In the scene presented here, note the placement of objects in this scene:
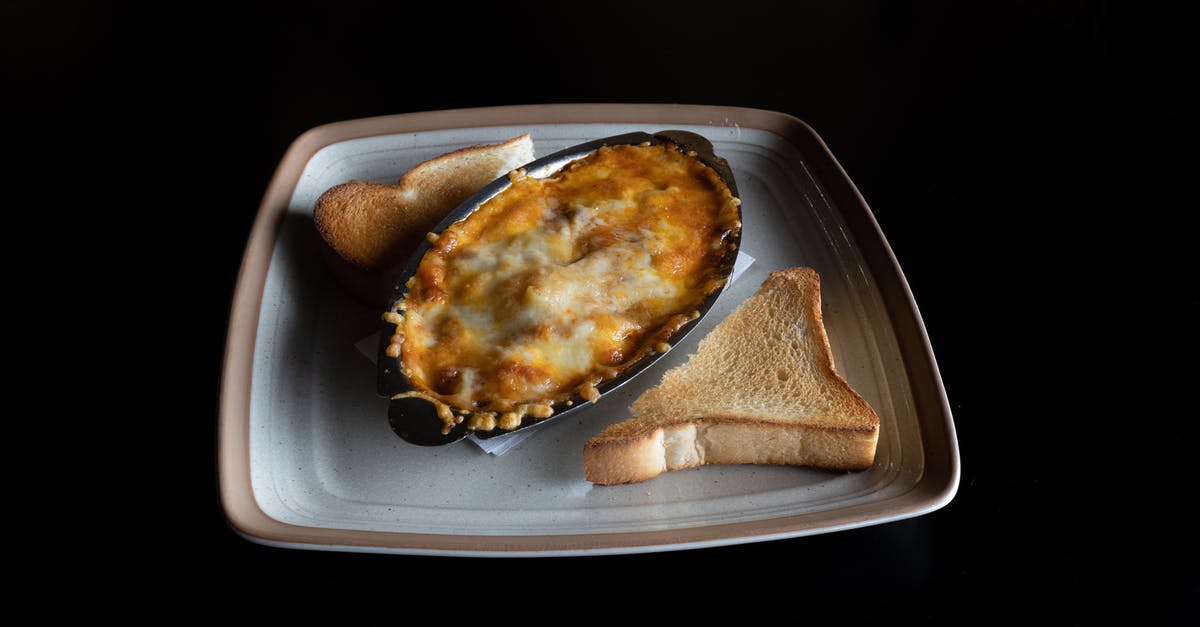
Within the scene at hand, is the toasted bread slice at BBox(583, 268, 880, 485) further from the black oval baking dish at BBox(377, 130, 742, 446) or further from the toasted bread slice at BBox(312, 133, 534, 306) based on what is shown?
the toasted bread slice at BBox(312, 133, 534, 306)

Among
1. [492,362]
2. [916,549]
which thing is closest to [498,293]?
[492,362]

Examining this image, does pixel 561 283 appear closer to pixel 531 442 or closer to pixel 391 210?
pixel 531 442

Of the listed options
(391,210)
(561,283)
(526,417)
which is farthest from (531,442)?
(391,210)

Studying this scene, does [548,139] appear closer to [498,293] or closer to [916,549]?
[498,293]

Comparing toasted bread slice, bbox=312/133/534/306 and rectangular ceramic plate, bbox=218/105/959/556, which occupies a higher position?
toasted bread slice, bbox=312/133/534/306

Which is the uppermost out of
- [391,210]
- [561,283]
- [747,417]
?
[391,210]

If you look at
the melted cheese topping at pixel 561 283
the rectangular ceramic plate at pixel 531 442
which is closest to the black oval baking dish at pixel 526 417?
the melted cheese topping at pixel 561 283

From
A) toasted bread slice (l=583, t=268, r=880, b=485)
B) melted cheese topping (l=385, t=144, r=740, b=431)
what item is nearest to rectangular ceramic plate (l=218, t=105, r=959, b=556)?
toasted bread slice (l=583, t=268, r=880, b=485)
